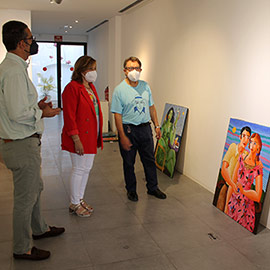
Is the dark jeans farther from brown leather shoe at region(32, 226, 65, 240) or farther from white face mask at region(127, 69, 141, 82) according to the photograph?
brown leather shoe at region(32, 226, 65, 240)

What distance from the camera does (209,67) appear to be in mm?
3957

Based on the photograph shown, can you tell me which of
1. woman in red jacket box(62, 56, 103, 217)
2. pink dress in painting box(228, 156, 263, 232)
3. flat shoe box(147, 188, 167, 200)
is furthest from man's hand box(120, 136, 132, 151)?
pink dress in painting box(228, 156, 263, 232)

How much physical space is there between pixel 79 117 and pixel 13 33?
101cm

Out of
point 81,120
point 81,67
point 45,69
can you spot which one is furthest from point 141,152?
point 45,69

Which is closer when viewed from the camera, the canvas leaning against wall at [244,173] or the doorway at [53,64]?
the canvas leaning against wall at [244,173]

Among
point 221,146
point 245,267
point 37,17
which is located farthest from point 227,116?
point 37,17

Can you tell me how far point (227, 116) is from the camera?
12.1 feet

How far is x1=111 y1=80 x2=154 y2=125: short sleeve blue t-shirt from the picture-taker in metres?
3.51

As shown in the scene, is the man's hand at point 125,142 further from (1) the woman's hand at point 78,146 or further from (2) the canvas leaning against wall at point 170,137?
(2) the canvas leaning against wall at point 170,137

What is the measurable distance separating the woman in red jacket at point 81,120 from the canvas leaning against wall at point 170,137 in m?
1.59

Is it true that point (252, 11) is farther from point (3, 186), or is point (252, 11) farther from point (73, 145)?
point (3, 186)

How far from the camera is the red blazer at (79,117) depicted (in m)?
3.00

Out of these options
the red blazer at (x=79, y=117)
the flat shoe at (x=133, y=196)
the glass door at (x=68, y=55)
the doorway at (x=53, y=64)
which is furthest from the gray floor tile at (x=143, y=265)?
the glass door at (x=68, y=55)

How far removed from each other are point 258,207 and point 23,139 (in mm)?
2089
